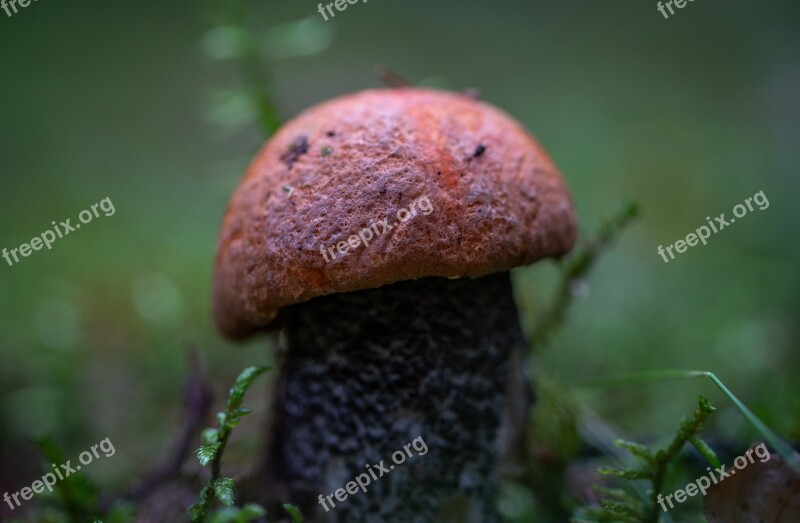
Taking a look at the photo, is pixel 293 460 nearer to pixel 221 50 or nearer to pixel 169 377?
pixel 169 377

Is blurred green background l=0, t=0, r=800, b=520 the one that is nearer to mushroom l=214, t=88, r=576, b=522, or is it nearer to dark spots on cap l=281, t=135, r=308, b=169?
mushroom l=214, t=88, r=576, b=522

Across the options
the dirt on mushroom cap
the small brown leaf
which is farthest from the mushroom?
the small brown leaf

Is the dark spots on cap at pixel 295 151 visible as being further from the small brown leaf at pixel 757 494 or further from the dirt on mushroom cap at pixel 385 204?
the small brown leaf at pixel 757 494

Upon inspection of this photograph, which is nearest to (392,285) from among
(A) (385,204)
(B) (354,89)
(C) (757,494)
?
(A) (385,204)

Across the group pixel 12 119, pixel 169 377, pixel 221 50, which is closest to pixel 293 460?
pixel 169 377

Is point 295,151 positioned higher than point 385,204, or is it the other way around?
→ point 295,151

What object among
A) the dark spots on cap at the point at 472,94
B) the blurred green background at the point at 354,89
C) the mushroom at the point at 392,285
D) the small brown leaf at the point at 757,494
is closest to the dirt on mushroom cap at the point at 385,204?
the mushroom at the point at 392,285

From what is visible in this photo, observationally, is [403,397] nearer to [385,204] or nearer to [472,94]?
[385,204]
